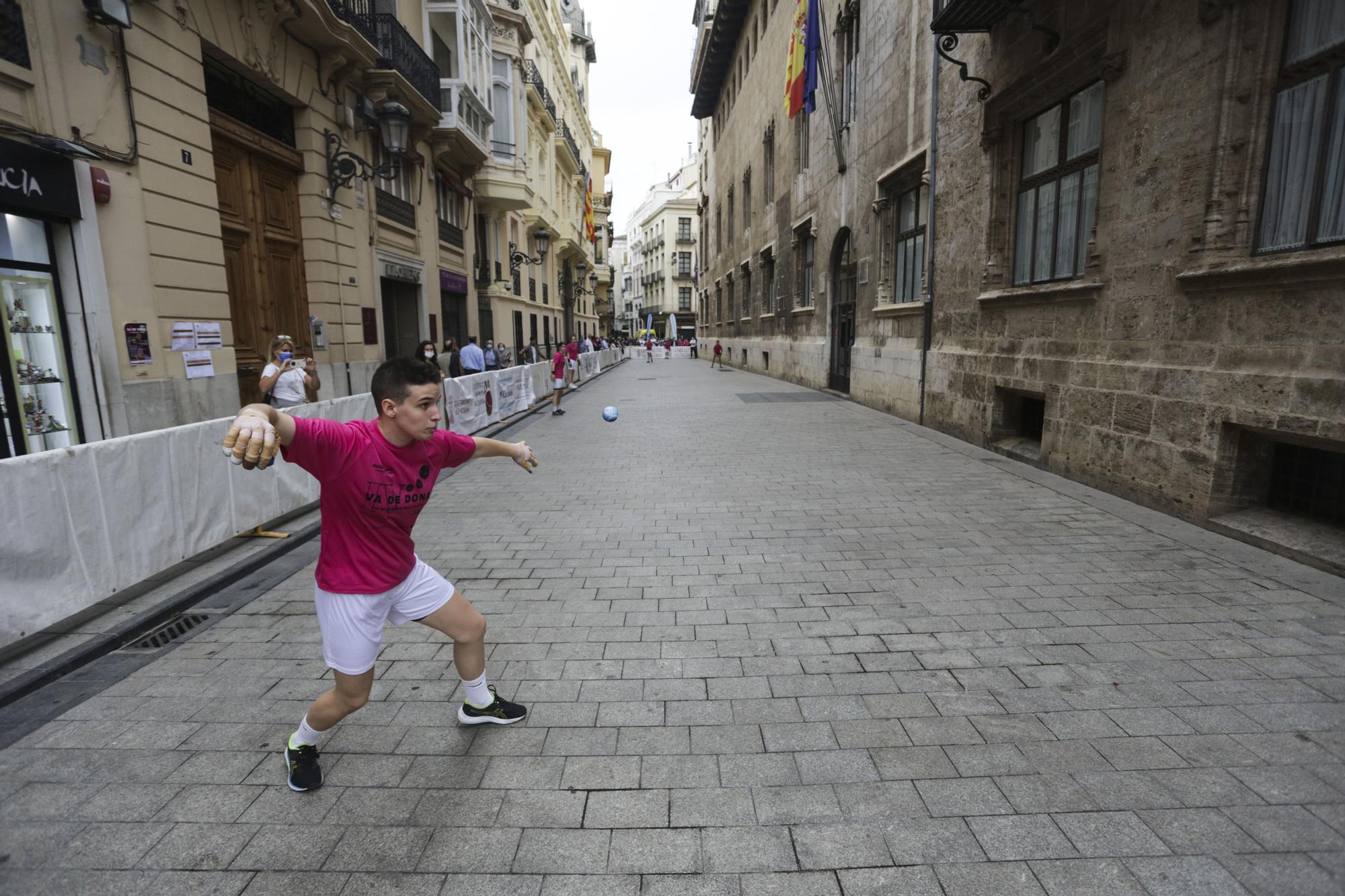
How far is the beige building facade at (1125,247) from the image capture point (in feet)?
17.0

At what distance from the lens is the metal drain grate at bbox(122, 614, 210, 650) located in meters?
4.04

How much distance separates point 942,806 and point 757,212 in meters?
29.7

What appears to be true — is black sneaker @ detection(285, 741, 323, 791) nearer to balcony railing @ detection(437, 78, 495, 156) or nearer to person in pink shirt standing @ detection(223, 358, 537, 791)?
person in pink shirt standing @ detection(223, 358, 537, 791)

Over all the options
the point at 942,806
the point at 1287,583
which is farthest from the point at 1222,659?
the point at 942,806

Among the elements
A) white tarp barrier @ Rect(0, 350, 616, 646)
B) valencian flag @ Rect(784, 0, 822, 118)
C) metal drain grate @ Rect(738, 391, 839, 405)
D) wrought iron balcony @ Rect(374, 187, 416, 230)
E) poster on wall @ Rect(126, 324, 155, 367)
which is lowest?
metal drain grate @ Rect(738, 391, 839, 405)

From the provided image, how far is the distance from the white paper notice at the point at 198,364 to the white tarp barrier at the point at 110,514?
3.39 meters

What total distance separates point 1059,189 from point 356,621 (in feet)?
30.4

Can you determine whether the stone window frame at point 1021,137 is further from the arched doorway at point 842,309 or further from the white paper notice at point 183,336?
the white paper notice at point 183,336

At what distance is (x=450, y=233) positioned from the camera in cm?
1923

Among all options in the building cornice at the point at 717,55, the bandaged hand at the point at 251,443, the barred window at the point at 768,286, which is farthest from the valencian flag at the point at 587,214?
the bandaged hand at the point at 251,443

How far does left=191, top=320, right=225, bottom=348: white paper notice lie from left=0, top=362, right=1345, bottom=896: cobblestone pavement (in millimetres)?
5360

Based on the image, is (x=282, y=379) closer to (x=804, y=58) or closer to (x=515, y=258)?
(x=804, y=58)

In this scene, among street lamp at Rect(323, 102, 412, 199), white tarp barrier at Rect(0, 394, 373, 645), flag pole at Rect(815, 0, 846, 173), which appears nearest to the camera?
white tarp barrier at Rect(0, 394, 373, 645)

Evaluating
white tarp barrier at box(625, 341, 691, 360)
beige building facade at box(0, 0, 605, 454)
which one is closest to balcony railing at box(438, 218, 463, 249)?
beige building facade at box(0, 0, 605, 454)
